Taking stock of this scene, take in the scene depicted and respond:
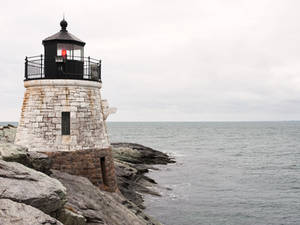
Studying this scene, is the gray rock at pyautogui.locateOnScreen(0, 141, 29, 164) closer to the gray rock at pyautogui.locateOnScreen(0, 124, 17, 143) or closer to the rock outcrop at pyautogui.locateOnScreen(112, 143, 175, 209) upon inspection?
the rock outcrop at pyautogui.locateOnScreen(112, 143, 175, 209)

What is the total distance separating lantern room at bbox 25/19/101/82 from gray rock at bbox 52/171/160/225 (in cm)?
454

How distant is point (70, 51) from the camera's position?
1534cm

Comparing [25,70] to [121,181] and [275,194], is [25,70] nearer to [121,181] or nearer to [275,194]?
[121,181]

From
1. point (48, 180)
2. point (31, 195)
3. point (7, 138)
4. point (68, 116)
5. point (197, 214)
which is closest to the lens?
point (31, 195)

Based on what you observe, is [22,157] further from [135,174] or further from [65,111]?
[135,174]

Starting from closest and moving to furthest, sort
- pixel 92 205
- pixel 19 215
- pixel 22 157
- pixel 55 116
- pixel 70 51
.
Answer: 1. pixel 19 215
2. pixel 22 157
3. pixel 92 205
4. pixel 55 116
5. pixel 70 51

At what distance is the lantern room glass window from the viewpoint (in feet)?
49.6

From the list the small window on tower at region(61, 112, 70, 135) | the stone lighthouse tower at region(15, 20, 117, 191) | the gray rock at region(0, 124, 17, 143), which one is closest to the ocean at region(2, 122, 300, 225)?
the stone lighthouse tower at region(15, 20, 117, 191)

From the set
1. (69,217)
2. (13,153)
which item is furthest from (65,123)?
(69,217)

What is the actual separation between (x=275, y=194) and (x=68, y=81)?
2005 cm

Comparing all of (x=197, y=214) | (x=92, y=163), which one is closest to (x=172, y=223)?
(x=197, y=214)

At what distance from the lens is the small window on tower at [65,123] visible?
14531mm

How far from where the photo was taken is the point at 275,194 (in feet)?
87.6

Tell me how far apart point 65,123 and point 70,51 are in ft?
11.3
